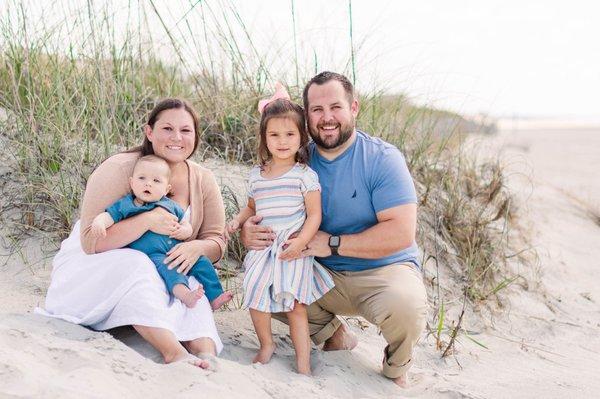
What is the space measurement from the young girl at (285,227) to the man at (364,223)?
84 mm

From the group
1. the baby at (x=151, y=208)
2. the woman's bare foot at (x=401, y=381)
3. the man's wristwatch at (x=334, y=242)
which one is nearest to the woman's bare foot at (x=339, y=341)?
the woman's bare foot at (x=401, y=381)

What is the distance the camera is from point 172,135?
11.5ft

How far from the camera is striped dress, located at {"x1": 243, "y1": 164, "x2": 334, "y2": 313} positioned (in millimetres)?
3436

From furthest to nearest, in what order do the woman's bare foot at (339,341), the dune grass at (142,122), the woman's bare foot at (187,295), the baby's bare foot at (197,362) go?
the dune grass at (142,122), the woman's bare foot at (339,341), the woman's bare foot at (187,295), the baby's bare foot at (197,362)

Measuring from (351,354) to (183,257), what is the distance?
106cm

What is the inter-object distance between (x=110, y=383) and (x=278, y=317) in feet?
4.42

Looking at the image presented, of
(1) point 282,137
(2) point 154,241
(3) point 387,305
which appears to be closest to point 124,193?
(2) point 154,241

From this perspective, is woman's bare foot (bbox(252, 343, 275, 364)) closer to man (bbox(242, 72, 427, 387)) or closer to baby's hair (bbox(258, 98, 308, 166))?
man (bbox(242, 72, 427, 387))

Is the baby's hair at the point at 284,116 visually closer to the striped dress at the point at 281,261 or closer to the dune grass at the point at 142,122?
the striped dress at the point at 281,261

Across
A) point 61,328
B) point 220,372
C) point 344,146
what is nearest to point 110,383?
point 220,372

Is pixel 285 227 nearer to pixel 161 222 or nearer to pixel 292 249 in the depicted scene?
pixel 292 249

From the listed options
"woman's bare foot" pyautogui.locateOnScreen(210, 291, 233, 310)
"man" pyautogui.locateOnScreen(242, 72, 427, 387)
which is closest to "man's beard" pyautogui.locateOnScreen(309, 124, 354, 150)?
"man" pyautogui.locateOnScreen(242, 72, 427, 387)

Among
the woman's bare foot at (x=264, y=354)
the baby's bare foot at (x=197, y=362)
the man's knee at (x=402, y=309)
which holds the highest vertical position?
the man's knee at (x=402, y=309)

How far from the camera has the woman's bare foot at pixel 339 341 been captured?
3893 millimetres
